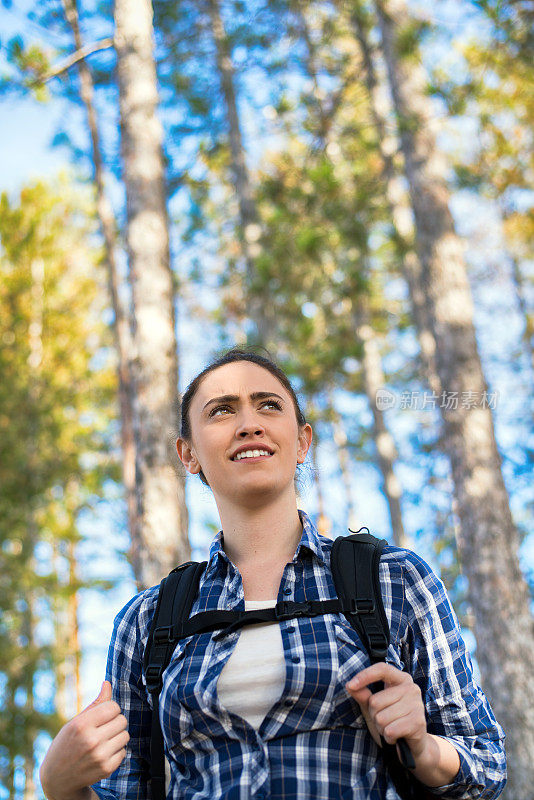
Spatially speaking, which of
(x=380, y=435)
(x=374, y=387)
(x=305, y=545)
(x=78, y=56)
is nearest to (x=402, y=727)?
(x=305, y=545)

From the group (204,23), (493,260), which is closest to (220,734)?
(204,23)

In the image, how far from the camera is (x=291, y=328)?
1498cm

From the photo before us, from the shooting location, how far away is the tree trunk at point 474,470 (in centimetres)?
674

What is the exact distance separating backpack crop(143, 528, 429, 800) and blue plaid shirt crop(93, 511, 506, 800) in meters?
0.03

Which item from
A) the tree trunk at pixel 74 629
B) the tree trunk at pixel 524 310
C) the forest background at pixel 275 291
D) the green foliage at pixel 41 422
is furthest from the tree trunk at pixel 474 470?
the tree trunk at pixel 74 629

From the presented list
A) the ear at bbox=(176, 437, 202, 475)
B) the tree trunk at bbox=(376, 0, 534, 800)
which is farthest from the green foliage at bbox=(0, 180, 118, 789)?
the ear at bbox=(176, 437, 202, 475)

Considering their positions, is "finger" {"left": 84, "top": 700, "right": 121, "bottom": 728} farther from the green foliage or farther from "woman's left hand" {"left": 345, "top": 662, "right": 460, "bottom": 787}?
the green foliage

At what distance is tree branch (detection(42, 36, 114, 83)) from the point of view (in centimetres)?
747

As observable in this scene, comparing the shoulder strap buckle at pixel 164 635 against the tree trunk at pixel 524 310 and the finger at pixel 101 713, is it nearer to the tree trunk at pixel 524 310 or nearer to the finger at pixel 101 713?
the finger at pixel 101 713

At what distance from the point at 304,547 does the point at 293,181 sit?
12685 millimetres

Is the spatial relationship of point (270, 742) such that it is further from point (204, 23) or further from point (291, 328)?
point (204, 23)

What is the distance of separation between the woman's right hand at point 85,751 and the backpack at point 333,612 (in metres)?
0.20

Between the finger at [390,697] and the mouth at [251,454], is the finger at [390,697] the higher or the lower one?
the lower one

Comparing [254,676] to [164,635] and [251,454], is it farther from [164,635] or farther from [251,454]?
[251,454]
